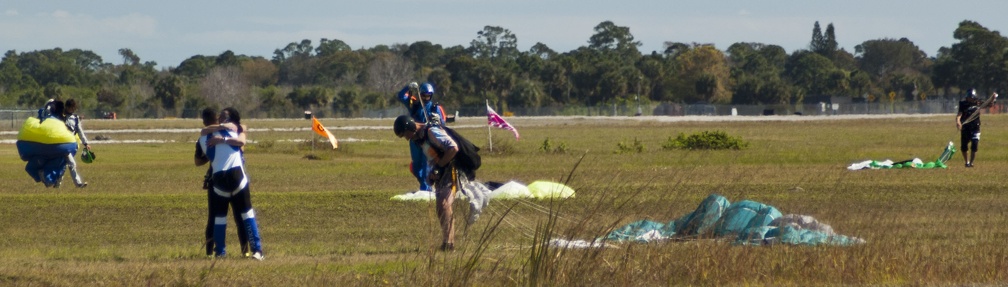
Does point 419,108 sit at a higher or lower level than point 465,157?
higher

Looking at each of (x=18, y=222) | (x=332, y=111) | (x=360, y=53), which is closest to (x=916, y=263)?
(x=18, y=222)

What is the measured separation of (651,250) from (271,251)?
12.3 feet

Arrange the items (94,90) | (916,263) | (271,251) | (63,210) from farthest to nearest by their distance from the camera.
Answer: (94,90) → (63,210) → (271,251) → (916,263)

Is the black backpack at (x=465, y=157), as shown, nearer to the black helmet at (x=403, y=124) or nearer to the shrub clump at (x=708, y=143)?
the black helmet at (x=403, y=124)

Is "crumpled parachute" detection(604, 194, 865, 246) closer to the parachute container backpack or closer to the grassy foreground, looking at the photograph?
the grassy foreground

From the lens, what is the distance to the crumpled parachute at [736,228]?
10.2 metres

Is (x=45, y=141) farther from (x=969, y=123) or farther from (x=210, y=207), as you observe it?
(x=969, y=123)

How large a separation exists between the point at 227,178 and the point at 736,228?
417cm

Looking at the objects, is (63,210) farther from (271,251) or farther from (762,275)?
(762,275)

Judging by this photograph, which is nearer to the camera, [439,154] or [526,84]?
[439,154]

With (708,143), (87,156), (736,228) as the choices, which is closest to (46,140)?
(87,156)

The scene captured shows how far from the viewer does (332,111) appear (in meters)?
115

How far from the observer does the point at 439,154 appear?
10.9 m

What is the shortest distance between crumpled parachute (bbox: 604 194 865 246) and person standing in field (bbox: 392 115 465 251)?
1462 mm
